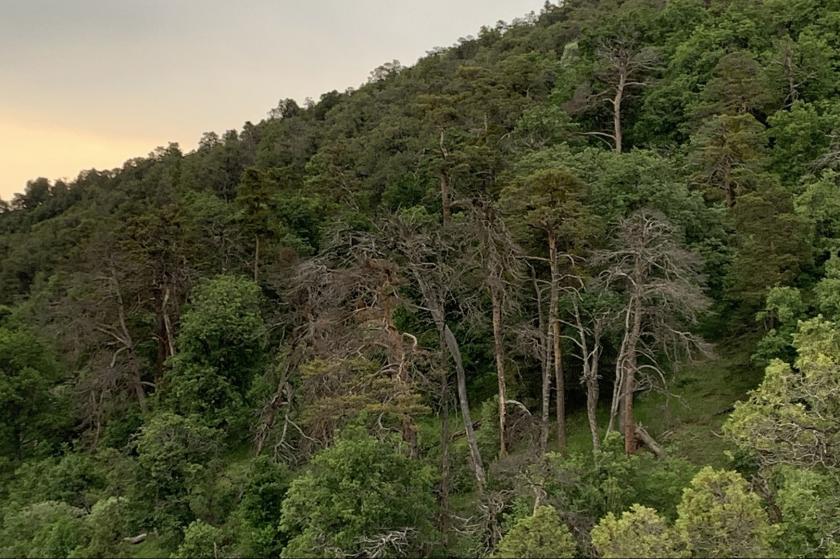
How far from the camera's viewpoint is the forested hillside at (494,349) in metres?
12.1

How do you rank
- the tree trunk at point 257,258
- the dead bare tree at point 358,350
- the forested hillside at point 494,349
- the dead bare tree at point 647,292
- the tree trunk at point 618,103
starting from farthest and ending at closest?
the tree trunk at point 618,103 < the tree trunk at point 257,258 < the dead bare tree at point 647,292 < the dead bare tree at point 358,350 < the forested hillside at point 494,349

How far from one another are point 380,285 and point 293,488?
17.4 ft

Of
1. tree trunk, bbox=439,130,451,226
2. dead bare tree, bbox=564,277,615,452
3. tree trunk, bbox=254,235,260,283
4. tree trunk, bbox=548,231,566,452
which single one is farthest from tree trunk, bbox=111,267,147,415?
dead bare tree, bbox=564,277,615,452

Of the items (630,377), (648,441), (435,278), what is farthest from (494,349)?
(648,441)

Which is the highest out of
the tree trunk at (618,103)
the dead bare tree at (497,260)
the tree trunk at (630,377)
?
the tree trunk at (618,103)

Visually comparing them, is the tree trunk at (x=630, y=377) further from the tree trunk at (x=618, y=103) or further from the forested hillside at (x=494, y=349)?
the tree trunk at (x=618, y=103)

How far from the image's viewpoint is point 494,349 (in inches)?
786

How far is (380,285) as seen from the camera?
1552 centimetres

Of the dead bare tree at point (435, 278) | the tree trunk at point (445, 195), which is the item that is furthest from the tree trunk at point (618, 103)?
the dead bare tree at point (435, 278)

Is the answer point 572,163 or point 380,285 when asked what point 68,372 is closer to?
point 380,285

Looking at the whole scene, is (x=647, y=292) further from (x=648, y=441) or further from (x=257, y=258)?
(x=257, y=258)

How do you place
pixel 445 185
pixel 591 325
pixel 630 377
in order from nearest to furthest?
pixel 630 377
pixel 591 325
pixel 445 185


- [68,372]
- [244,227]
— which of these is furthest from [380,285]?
[68,372]

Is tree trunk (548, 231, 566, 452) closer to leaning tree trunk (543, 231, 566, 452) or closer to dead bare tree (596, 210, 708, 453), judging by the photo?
leaning tree trunk (543, 231, 566, 452)
